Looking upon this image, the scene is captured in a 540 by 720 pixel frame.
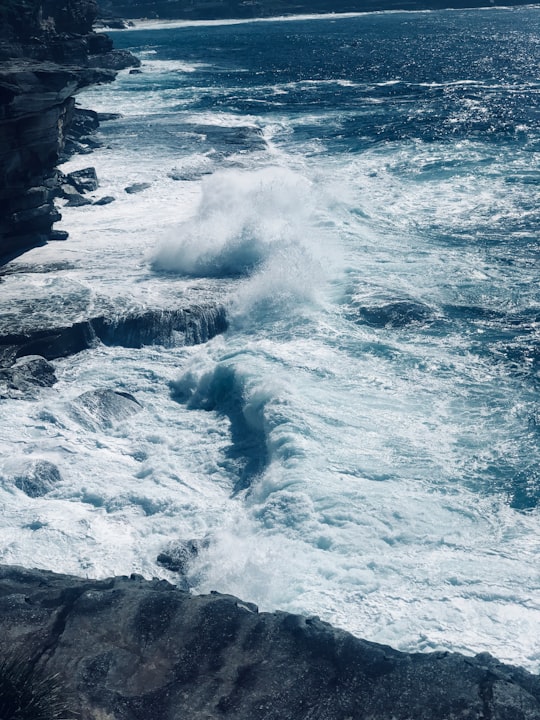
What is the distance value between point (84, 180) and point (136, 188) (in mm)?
1902

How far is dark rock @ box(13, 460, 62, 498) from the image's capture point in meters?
13.9

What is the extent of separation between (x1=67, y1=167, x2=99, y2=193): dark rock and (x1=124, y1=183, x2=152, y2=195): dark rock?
4.06ft

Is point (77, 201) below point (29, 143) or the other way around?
below

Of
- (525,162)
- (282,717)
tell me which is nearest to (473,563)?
(282,717)

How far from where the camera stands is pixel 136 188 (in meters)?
29.8

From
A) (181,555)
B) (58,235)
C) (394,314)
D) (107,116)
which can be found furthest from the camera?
(107,116)

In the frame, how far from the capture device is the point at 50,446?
15.0m

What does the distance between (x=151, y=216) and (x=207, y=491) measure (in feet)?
49.4

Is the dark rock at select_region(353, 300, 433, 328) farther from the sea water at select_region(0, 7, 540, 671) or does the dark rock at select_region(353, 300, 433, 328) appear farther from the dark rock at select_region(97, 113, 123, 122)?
the dark rock at select_region(97, 113, 123, 122)

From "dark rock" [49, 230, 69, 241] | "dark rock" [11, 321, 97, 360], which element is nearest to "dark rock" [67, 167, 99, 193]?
"dark rock" [49, 230, 69, 241]

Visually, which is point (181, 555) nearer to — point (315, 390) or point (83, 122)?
point (315, 390)

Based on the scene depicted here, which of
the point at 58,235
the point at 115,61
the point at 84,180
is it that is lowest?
the point at 58,235

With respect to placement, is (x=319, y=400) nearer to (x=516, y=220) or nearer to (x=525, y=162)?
(x=516, y=220)

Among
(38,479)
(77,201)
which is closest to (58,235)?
(77,201)
